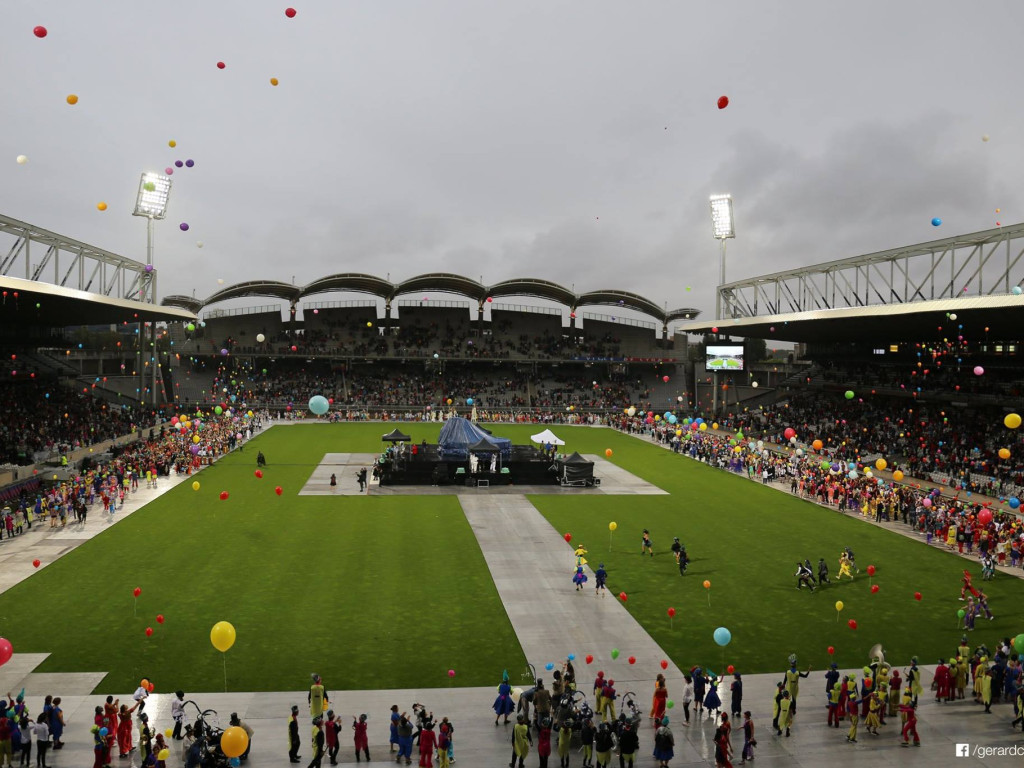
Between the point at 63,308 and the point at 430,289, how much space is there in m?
39.3

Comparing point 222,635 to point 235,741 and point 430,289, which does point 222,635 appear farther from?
point 430,289

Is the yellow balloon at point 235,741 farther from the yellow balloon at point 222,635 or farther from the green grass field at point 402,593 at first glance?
the green grass field at point 402,593

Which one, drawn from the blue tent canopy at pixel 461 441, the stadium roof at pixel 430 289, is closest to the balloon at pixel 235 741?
the blue tent canopy at pixel 461 441

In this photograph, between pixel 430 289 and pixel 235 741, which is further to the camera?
pixel 430 289

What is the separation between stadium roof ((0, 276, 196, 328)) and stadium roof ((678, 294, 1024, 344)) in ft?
124

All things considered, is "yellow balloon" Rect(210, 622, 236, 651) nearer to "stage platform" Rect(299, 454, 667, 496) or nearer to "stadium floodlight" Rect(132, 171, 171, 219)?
"stage platform" Rect(299, 454, 667, 496)

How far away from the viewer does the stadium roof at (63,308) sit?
31.5 m

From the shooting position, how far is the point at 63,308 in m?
40.2

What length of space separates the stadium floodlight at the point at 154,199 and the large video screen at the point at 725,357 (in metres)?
46.8

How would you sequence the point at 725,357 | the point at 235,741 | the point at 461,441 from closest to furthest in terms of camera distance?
1. the point at 235,741
2. the point at 461,441
3. the point at 725,357

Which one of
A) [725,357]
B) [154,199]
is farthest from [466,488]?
[725,357]

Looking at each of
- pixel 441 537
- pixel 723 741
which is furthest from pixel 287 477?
pixel 723 741

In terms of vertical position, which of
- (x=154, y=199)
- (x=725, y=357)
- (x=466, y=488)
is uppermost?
(x=154, y=199)

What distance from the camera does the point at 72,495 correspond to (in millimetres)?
26922
